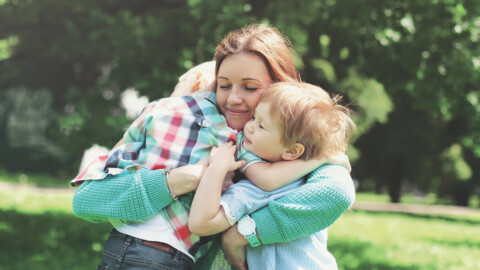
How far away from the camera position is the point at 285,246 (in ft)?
7.34

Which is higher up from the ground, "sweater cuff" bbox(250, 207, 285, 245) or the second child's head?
the second child's head

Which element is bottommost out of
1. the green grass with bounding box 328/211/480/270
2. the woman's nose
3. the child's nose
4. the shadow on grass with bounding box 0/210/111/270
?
the green grass with bounding box 328/211/480/270

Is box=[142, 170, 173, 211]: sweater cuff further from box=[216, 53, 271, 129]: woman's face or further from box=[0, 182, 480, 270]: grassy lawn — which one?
box=[0, 182, 480, 270]: grassy lawn

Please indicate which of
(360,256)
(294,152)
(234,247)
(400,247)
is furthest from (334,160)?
(400,247)

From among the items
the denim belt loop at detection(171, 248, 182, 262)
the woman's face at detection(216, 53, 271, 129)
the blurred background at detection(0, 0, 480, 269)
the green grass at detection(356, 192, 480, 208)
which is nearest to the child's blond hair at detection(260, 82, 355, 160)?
the woman's face at detection(216, 53, 271, 129)

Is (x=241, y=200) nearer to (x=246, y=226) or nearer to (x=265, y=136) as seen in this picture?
(x=246, y=226)

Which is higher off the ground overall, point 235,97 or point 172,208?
point 235,97

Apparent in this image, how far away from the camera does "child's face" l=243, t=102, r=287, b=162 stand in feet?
7.36

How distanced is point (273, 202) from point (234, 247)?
9.7 inches

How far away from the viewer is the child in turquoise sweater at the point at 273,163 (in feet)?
7.07

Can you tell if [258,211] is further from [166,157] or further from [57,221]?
[57,221]

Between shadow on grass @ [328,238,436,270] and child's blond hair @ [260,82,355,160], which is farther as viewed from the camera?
shadow on grass @ [328,238,436,270]

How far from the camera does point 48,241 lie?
23.3 feet

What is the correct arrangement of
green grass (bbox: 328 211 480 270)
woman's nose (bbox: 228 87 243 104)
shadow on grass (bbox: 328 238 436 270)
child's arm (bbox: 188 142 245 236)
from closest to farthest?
child's arm (bbox: 188 142 245 236) < woman's nose (bbox: 228 87 243 104) < shadow on grass (bbox: 328 238 436 270) < green grass (bbox: 328 211 480 270)
